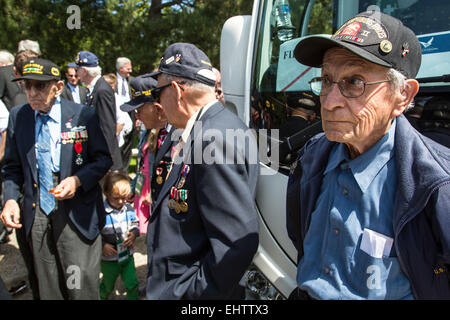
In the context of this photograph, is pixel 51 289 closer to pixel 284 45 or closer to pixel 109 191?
pixel 109 191

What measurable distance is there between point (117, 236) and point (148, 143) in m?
0.85

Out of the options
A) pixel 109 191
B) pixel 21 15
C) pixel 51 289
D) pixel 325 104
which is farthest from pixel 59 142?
pixel 21 15

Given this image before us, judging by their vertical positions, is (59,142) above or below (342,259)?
above

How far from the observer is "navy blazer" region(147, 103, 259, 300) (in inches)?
53.4

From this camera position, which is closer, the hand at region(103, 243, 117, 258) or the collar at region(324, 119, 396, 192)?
the collar at region(324, 119, 396, 192)

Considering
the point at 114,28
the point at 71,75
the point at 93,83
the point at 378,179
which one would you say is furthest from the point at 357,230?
the point at 114,28

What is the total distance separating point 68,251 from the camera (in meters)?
2.31

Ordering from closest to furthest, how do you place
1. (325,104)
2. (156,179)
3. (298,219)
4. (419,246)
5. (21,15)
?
(419,246)
(325,104)
(298,219)
(156,179)
(21,15)

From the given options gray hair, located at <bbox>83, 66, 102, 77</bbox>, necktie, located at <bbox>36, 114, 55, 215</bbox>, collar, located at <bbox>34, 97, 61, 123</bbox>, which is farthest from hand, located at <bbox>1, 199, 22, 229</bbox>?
gray hair, located at <bbox>83, 66, 102, 77</bbox>

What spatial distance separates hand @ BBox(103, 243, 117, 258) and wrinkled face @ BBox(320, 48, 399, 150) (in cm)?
225

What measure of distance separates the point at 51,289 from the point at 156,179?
44.8 inches

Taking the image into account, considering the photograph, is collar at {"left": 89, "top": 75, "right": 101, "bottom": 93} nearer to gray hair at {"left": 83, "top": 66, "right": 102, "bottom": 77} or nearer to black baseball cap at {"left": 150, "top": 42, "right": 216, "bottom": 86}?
gray hair at {"left": 83, "top": 66, "right": 102, "bottom": 77}

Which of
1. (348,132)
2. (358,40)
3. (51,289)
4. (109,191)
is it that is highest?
(358,40)

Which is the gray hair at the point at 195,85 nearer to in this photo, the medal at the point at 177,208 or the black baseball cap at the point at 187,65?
the black baseball cap at the point at 187,65
